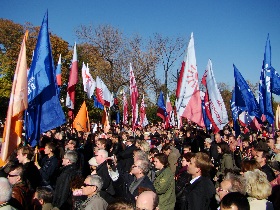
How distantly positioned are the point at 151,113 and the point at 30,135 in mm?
35494

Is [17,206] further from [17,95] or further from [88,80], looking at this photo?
[88,80]

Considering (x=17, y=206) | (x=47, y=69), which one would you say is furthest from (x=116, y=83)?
(x=17, y=206)

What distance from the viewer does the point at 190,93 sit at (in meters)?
8.77

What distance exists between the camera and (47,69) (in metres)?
6.48

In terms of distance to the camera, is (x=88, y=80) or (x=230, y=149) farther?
(x=88, y=80)

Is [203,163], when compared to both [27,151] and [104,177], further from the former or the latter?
[27,151]

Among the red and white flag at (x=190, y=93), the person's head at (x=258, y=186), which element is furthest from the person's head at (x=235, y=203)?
the red and white flag at (x=190, y=93)

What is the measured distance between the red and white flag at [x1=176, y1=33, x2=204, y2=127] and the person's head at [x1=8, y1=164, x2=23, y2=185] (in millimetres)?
4544

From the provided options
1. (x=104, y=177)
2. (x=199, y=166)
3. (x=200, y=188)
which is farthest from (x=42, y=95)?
(x=200, y=188)

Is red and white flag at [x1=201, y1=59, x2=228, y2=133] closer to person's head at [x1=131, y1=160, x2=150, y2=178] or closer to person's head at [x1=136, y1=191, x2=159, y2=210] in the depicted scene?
person's head at [x1=131, y1=160, x2=150, y2=178]

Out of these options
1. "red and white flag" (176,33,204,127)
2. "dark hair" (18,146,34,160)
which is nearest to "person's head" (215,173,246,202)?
"dark hair" (18,146,34,160)

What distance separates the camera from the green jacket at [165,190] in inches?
224

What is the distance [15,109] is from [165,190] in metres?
2.84

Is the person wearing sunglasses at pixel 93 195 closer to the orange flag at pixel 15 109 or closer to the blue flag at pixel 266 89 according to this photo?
the orange flag at pixel 15 109
